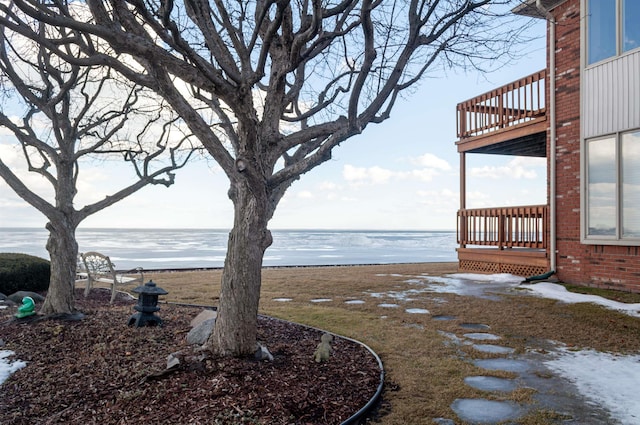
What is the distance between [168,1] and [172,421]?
308 centimetres

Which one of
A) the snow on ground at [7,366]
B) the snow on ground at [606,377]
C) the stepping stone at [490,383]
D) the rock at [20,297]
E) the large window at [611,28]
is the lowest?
the snow on ground at [7,366]

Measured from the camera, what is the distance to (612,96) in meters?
8.70

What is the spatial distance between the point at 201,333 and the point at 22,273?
647 centimetres

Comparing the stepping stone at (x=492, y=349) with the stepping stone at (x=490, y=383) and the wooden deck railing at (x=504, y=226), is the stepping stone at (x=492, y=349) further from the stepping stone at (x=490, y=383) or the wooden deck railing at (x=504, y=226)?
the wooden deck railing at (x=504, y=226)

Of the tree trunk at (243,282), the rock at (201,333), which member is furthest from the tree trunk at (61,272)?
the tree trunk at (243,282)

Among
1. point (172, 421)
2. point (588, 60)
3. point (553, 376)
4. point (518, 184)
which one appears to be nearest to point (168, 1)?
point (172, 421)

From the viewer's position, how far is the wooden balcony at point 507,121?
11039 millimetres

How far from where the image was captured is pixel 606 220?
8.71 m

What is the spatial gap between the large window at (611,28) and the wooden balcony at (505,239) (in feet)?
11.3

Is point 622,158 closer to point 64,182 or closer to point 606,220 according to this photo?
point 606,220

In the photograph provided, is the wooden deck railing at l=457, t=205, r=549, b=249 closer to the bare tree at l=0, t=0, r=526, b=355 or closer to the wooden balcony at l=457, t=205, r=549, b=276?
the wooden balcony at l=457, t=205, r=549, b=276

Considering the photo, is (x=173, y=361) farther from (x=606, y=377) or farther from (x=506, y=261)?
(x=506, y=261)

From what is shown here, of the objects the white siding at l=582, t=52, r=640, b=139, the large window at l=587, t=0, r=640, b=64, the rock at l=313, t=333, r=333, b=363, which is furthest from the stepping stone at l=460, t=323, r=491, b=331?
the large window at l=587, t=0, r=640, b=64

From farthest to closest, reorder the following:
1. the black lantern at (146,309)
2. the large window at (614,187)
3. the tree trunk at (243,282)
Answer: the large window at (614,187) → the black lantern at (146,309) → the tree trunk at (243,282)
